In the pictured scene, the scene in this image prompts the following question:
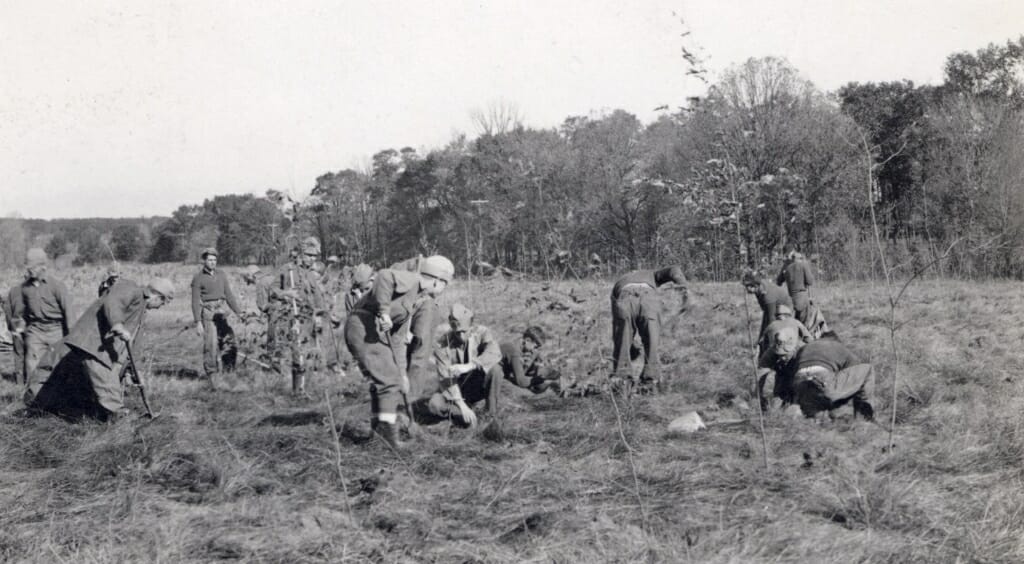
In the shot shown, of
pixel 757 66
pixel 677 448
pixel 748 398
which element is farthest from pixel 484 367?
pixel 757 66

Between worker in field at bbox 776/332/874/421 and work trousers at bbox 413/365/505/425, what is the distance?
2358mm

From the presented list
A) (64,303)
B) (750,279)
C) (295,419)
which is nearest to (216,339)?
(64,303)

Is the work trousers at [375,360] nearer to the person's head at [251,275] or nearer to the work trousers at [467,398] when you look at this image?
the work trousers at [467,398]

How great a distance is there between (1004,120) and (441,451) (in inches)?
938

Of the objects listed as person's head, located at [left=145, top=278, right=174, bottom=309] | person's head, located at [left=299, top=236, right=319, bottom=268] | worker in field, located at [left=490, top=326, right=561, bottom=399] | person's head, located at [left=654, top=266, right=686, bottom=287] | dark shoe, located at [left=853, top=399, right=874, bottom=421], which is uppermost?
person's head, located at [left=299, top=236, right=319, bottom=268]

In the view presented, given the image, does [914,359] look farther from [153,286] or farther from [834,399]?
[153,286]

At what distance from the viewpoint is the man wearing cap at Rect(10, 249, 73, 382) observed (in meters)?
7.05

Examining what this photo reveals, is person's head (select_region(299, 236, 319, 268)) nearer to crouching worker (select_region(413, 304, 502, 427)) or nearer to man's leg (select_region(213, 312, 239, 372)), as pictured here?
crouching worker (select_region(413, 304, 502, 427))

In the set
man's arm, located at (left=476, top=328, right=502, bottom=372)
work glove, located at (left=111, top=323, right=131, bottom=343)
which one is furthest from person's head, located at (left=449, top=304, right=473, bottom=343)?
work glove, located at (left=111, top=323, right=131, bottom=343)

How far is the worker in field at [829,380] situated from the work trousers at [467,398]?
7.74 feet

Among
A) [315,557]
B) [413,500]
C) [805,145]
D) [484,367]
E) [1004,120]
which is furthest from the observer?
[805,145]

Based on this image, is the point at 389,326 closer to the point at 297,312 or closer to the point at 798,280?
the point at 297,312

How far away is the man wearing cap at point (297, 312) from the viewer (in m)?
5.01

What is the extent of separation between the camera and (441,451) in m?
4.69
